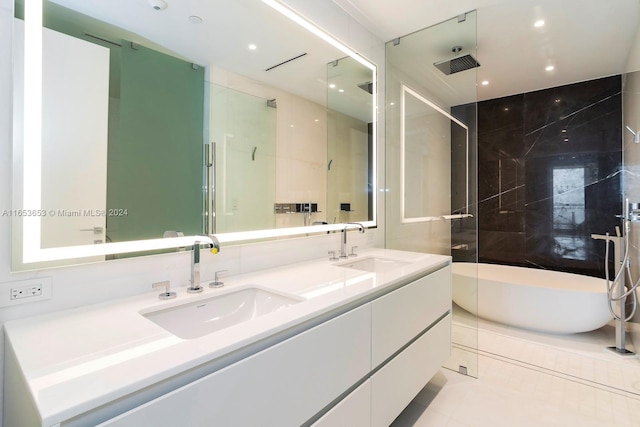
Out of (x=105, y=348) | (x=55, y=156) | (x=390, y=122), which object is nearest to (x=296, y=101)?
(x=390, y=122)

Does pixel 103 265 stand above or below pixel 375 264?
above

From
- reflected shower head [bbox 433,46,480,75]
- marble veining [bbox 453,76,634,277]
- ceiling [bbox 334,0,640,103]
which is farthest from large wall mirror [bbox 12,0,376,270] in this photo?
marble veining [bbox 453,76,634,277]

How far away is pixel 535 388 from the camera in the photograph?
217cm

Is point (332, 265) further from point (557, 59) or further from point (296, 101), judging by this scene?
point (557, 59)

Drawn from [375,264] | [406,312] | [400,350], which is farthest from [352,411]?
[375,264]

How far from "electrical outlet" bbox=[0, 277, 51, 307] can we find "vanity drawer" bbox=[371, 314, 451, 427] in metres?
1.31

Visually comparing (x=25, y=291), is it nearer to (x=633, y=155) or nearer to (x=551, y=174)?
(x=633, y=155)

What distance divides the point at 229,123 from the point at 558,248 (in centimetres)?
414

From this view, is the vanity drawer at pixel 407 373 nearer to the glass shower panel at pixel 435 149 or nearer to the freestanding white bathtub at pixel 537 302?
the glass shower panel at pixel 435 149

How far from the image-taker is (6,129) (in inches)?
37.6

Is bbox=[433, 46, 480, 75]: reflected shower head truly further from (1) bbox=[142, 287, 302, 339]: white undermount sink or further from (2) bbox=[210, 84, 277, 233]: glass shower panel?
(1) bbox=[142, 287, 302, 339]: white undermount sink

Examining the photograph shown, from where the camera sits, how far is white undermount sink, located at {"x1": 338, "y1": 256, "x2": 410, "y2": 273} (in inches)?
83.5

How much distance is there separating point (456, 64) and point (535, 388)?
104 inches

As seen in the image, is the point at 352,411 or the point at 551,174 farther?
the point at 551,174
